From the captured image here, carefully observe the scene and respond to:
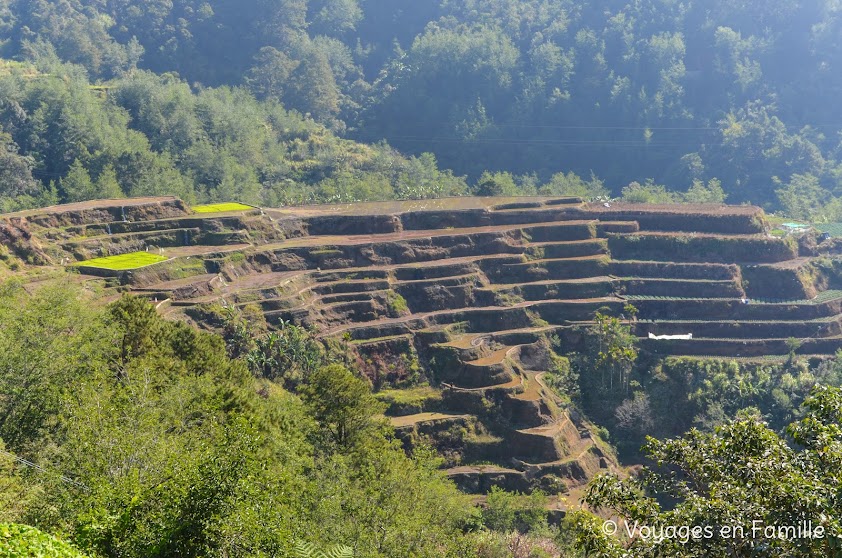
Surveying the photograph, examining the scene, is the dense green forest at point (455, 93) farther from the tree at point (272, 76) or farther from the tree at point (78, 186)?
the tree at point (78, 186)

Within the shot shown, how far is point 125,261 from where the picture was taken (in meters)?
52.9

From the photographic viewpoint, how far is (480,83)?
12181 cm

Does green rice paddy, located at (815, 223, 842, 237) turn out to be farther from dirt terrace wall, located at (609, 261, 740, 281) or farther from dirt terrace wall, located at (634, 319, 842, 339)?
dirt terrace wall, located at (634, 319, 842, 339)

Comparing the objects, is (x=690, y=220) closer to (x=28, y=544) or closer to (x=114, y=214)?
(x=114, y=214)

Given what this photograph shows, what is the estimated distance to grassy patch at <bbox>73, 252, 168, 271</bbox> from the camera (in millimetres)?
51312

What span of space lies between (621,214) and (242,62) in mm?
76444

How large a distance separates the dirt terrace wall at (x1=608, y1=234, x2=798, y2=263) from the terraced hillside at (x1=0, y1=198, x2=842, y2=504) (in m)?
0.13

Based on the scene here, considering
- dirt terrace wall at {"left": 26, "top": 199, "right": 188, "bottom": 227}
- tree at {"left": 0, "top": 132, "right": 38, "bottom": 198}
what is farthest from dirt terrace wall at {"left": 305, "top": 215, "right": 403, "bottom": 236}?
tree at {"left": 0, "top": 132, "right": 38, "bottom": 198}

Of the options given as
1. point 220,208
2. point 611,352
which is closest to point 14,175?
point 220,208

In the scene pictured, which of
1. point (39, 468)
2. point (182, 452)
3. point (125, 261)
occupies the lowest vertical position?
point (39, 468)

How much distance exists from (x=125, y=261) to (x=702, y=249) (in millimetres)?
38286

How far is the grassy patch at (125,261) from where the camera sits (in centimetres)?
5131

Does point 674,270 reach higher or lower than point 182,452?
lower

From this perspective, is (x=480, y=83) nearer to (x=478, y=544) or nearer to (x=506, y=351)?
(x=506, y=351)
